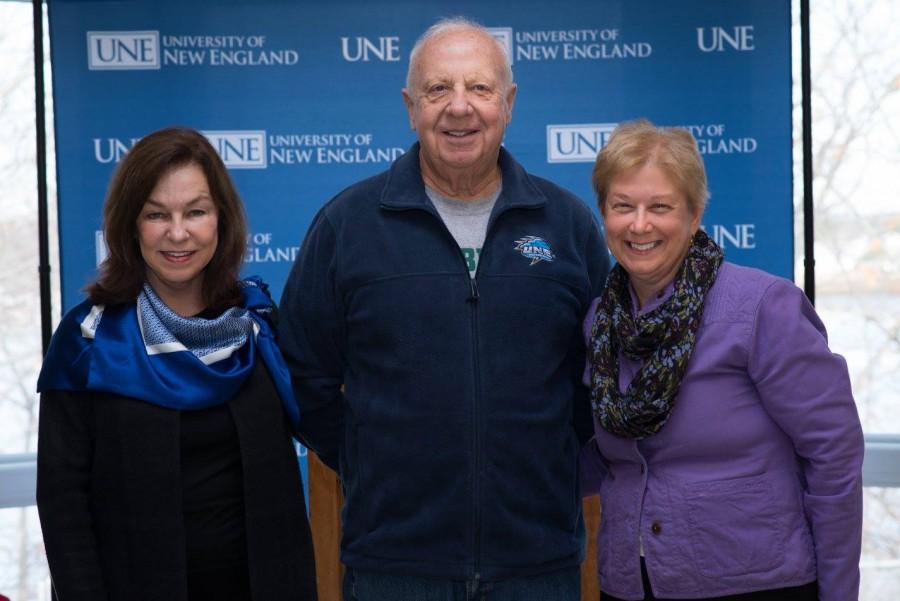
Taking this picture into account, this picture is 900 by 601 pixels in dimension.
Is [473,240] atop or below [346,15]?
below

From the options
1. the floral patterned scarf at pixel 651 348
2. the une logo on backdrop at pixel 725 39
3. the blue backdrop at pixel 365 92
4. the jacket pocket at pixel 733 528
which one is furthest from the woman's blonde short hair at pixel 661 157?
the une logo on backdrop at pixel 725 39

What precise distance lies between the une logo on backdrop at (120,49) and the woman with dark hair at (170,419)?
1539 millimetres

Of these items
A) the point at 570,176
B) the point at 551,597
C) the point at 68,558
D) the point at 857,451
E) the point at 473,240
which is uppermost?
the point at 570,176

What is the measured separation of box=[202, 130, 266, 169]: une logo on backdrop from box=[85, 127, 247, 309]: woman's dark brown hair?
55.9 inches

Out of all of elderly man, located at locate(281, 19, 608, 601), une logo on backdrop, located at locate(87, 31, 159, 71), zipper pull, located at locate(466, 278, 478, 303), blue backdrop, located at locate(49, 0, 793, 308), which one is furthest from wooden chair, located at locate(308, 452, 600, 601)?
une logo on backdrop, located at locate(87, 31, 159, 71)

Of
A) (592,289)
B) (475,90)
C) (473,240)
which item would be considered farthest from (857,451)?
(475,90)

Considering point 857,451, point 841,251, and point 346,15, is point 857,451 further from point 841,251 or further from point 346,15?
point 841,251

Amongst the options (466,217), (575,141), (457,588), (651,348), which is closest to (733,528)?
(651,348)

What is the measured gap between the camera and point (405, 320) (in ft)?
6.68

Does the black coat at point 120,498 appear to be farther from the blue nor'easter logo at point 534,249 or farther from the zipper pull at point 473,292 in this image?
the blue nor'easter logo at point 534,249

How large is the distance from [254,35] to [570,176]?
1.19 meters

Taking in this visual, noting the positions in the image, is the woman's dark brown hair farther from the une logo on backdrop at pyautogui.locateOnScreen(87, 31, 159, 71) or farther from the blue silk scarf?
the une logo on backdrop at pyautogui.locateOnScreen(87, 31, 159, 71)

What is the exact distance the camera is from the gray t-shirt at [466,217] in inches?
83.6

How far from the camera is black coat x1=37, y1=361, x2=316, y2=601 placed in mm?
1944
